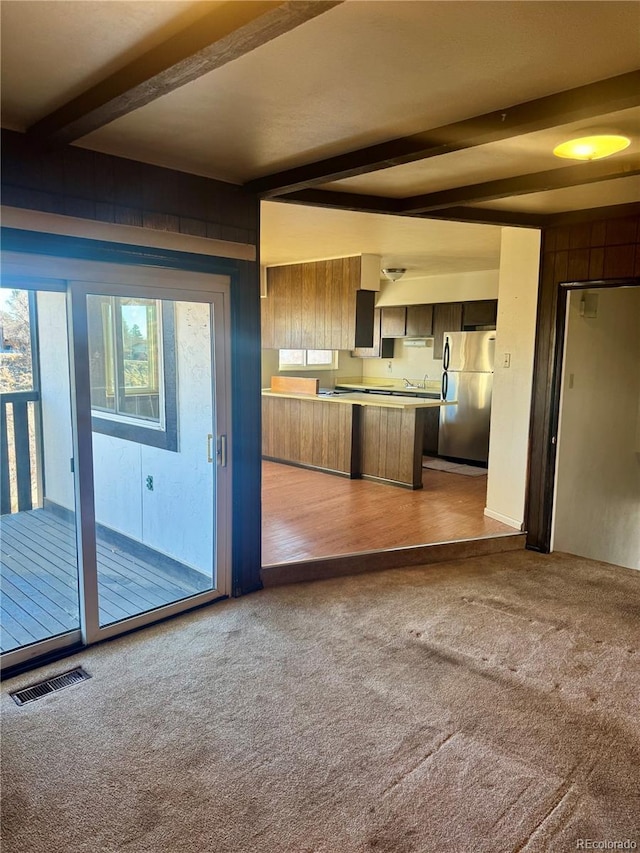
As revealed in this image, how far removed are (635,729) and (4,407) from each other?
353cm

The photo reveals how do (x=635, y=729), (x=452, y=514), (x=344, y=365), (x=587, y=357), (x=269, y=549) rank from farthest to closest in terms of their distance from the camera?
1. (x=344, y=365)
2. (x=452, y=514)
3. (x=587, y=357)
4. (x=269, y=549)
5. (x=635, y=729)

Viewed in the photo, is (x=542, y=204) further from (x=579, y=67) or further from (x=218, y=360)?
(x=218, y=360)

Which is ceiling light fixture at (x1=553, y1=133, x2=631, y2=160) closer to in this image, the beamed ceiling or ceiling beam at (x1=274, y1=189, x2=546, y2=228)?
the beamed ceiling

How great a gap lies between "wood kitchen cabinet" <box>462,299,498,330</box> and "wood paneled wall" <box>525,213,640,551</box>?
252 cm

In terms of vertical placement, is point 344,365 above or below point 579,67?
below

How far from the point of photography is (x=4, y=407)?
10.4ft

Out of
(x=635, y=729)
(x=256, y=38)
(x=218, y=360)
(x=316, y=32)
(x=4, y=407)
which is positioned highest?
(x=316, y=32)

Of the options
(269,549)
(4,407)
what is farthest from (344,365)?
(4,407)

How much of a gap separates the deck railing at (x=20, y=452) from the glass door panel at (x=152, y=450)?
14.2 inches

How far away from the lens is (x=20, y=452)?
3246 mm

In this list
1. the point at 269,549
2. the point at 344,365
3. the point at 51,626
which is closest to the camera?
the point at 51,626

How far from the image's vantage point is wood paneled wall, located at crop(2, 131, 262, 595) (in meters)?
2.48

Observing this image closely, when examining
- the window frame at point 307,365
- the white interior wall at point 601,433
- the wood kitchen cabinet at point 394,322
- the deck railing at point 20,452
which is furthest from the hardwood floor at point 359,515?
the wood kitchen cabinet at point 394,322

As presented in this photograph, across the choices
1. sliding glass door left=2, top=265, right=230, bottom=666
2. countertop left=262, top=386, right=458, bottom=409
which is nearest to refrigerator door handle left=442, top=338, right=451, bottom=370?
countertop left=262, top=386, right=458, bottom=409
